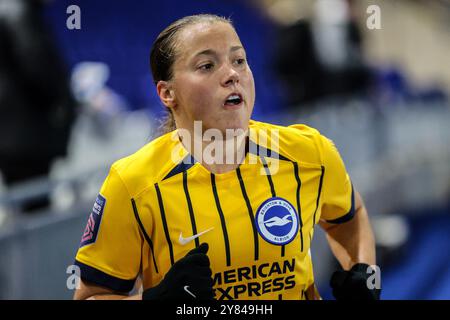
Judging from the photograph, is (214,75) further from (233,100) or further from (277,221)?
(277,221)

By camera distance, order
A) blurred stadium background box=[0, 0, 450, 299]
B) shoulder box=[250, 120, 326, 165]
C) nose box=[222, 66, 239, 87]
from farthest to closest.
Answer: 1. blurred stadium background box=[0, 0, 450, 299]
2. shoulder box=[250, 120, 326, 165]
3. nose box=[222, 66, 239, 87]

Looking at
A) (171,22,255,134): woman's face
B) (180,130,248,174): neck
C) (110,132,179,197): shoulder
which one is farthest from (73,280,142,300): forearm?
(171,22,255,134): woman's face

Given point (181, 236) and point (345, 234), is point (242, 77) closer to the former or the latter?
point (181, 236)

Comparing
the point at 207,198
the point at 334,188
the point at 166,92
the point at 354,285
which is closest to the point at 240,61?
the point at 166,92

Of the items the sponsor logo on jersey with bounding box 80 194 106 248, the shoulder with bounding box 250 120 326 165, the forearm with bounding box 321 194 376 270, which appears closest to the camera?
the sponsor logo on jersey with bounding box 80 194 106 248

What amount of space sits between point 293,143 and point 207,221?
294mm

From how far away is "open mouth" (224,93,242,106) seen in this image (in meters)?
1.46

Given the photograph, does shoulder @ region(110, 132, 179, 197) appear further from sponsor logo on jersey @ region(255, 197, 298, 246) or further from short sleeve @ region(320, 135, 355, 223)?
short sleeve @ region(320, 135, 355, 223)

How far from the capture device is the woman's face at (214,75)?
1460 millimetres

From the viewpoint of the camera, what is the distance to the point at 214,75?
1.46 m

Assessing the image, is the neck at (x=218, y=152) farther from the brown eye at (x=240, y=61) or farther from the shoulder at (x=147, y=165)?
the brown eye at (x=240, y=61)

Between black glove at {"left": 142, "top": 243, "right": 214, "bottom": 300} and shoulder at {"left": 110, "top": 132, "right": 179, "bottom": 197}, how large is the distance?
0.19 m

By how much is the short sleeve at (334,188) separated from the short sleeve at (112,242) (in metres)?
0.48

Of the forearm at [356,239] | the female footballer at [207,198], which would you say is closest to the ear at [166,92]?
the female footballer at [207,198]
